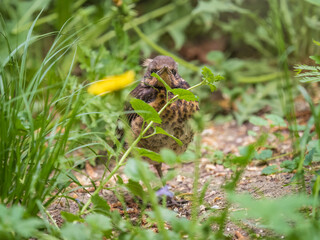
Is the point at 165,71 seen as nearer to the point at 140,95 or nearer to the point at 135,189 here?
the point at 140,95

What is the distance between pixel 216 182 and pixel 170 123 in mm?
570

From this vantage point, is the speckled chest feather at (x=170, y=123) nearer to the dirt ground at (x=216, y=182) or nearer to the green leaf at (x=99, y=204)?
the dirt ground at (x=216, y=182)

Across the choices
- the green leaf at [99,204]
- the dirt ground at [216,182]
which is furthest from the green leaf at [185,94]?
the green leaf at [99,204]

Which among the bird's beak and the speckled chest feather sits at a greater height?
the bird's beak

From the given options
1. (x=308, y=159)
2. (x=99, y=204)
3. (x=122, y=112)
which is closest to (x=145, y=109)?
(x=122, y=112)

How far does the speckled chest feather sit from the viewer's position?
298 cm

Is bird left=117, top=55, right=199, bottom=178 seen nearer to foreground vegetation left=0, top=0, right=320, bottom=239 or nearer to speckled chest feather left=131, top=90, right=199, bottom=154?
speckled chest feather left=131, top=90, right=199, bottom=154

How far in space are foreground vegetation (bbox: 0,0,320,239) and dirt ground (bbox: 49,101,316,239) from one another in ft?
0.30

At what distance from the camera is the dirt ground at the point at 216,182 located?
2.59 metres

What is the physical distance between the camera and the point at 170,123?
301cm

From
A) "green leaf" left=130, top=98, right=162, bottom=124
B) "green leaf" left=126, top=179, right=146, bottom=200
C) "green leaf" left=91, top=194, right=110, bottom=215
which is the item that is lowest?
"green leaf" left=91, top=194, right=110, bottom=215

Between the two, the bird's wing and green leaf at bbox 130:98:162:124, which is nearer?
green leaf at bbox 130:98:162:124

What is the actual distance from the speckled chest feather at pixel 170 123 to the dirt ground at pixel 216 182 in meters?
0.26

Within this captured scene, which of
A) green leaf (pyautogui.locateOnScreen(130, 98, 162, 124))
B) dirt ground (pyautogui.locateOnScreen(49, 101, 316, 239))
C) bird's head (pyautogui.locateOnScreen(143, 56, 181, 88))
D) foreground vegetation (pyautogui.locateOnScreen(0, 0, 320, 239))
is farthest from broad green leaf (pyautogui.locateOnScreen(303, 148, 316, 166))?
bird's head (pyautogui.locateOnScreen(143, 56, 181, 88))
